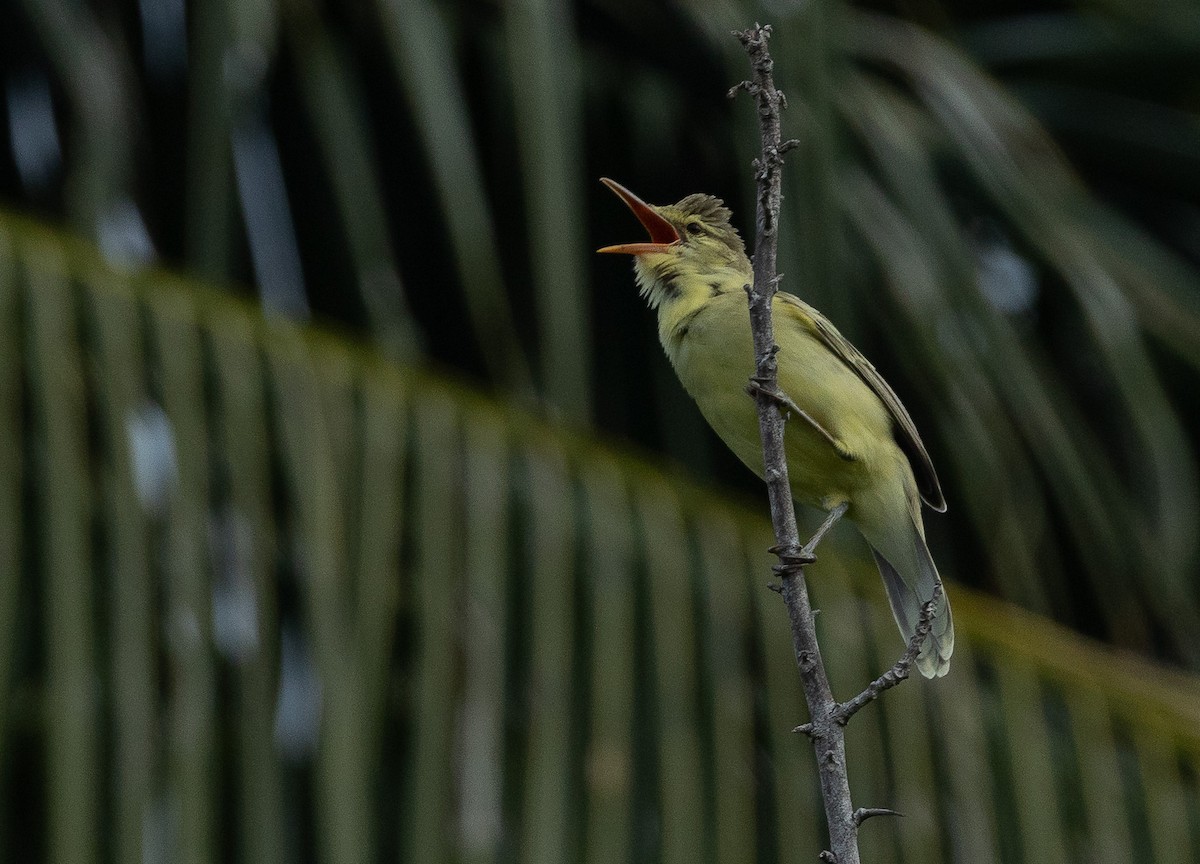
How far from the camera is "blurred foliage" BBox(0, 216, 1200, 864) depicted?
11.2 feet

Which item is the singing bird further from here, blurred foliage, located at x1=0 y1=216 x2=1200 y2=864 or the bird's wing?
blurred foliage, located at x1=0 y1=216 x2=1200 y2=864

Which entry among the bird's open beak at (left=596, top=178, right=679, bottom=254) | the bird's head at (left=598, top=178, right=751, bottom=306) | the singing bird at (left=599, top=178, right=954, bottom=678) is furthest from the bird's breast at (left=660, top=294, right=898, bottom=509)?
the bird's open beak at (left=596, top=178, right=679, bottom=254)

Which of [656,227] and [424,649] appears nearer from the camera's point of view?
[424,649]

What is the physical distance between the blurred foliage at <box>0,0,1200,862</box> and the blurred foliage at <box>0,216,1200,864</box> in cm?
1

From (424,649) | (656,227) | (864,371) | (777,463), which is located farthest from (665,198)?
(777,463)

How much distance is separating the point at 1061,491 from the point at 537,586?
1988 mm

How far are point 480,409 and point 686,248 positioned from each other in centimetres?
73

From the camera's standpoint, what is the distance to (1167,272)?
21.0ft

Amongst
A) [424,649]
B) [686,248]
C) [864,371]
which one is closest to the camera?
[424,649]

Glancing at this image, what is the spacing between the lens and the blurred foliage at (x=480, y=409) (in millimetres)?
3510

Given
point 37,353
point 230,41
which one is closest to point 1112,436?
point 230,41

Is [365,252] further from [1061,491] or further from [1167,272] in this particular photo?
[1167,272]

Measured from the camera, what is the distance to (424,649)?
11.8ft

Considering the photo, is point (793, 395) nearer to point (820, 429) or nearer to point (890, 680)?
point (820, 429)
